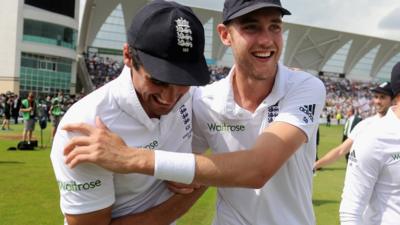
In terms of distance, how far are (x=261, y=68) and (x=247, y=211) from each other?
78 centimetres

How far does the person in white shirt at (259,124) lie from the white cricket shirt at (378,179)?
2.42ft

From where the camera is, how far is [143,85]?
2066mm

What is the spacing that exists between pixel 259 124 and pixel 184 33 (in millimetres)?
800

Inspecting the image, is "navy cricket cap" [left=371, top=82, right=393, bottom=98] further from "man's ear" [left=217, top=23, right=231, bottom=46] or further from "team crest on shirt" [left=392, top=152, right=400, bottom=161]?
"man's ear" [left=217, top=23, right=231, bottom=46]

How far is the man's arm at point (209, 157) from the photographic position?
1.97 metres

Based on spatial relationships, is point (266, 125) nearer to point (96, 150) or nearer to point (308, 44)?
point (96, 150)

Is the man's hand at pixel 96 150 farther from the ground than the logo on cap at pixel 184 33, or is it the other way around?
the logo on cap at pixel 184 33

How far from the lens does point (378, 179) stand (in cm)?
326

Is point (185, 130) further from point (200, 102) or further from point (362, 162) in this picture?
point (362, 162)

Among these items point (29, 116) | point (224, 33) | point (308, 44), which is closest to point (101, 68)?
point (308, 44)

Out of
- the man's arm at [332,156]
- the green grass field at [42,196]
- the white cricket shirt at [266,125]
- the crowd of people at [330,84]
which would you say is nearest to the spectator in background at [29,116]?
the green grass field at [42,196]

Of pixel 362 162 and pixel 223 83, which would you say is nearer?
pixel 223 83

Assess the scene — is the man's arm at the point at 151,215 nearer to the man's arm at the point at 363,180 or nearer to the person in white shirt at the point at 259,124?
the person in white shirt at the point at 259,124

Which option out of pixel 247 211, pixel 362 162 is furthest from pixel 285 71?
pixel 362 162
